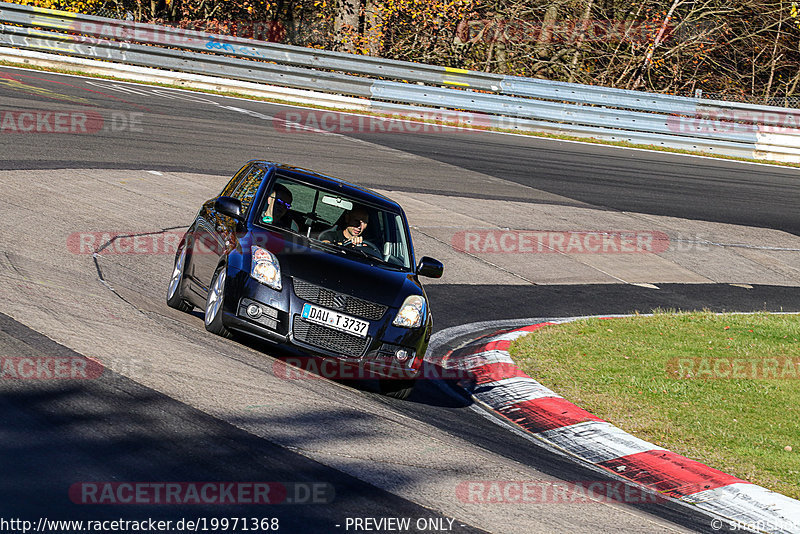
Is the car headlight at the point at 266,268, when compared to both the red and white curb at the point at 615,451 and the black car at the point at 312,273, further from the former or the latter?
the red and white curb at the point at 615,451

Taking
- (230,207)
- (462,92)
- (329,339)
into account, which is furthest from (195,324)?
(462,92)

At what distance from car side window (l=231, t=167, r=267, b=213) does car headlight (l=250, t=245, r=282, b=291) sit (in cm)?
104

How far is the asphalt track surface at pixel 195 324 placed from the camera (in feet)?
15.4

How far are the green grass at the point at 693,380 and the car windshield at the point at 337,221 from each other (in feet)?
5.88

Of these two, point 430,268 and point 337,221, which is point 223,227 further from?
point 430,268

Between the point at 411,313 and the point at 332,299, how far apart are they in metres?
0.69

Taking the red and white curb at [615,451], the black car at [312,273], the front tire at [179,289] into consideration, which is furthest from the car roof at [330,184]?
the red and white curb at [615,451]

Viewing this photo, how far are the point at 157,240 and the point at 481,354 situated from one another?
4.44 meters

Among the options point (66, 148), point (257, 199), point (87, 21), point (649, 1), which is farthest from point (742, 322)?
point (649, 1)

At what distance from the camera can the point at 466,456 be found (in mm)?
6023

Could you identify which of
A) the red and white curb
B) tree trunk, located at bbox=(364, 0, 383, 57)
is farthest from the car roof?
tree trunk, located at bbox=(364, 0, 383, 57)

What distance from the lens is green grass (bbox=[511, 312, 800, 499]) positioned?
7.35m

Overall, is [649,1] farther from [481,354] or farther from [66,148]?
[481,354]

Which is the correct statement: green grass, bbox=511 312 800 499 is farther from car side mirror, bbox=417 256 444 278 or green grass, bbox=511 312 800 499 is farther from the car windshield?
the car windshield
